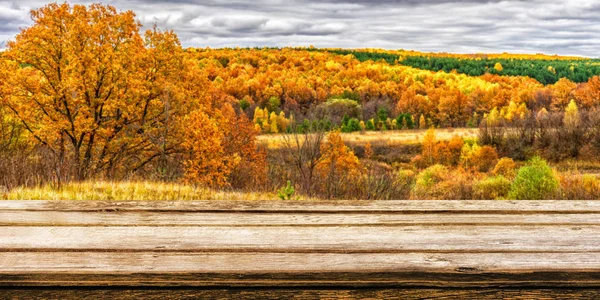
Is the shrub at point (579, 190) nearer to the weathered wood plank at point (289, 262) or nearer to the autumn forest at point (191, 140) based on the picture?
the autumn forest at point (191, 140)

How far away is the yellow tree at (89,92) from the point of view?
90.8 ft

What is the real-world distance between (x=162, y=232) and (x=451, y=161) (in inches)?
3130

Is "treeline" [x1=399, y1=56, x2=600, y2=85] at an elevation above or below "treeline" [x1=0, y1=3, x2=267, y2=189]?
above

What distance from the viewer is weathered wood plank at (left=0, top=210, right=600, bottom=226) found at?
2.17 meters

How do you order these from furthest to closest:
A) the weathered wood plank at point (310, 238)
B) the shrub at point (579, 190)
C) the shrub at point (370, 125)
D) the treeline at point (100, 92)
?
the shrub at point (370, 125), the treeline at point (100, 92), the shrub at point (579, 190), the weathered wood plank at point (310, 238)

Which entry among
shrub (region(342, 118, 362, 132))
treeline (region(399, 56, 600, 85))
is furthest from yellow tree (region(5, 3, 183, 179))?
treeline (region(399, 56, 600, 85))

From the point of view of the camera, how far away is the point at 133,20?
3428 centimetres

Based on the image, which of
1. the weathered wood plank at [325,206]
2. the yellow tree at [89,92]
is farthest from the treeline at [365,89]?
the weathered wood plank at [325,206]

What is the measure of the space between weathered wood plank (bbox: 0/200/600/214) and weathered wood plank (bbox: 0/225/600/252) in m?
0.26

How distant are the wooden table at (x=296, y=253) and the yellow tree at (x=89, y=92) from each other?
1010 inches

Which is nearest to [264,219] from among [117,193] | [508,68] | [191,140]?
[117,193]

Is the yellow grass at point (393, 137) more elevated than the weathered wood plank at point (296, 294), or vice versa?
the weathered wood plank at point (296, 294)

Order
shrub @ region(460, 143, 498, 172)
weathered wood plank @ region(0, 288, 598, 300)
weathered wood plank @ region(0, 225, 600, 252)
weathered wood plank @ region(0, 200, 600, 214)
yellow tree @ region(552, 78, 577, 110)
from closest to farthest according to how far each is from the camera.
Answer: weathered wood plank @ region(0, 288, 598, 300)
weathered wood plank @ region(0, 225, 600, 252)
weathered wood plank @ region(0, 200, 600, 214)
shrub @ region(460, 143, 498, 172)
yellow tree @ region(552, 78, 577, 110)

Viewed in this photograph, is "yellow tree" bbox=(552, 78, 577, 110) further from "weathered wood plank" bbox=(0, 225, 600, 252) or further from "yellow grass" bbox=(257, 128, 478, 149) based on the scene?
"weathered wood plank" bbox=(0, 225, 600, 252)
